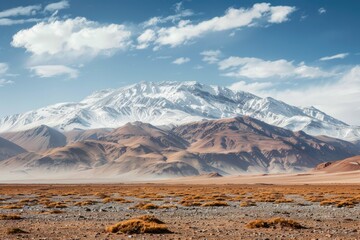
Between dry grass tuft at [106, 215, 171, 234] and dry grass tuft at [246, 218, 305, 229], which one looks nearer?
dry grass tuft at [106, 215, 171, 234]

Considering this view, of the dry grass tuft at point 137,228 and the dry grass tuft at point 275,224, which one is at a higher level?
the dry grass tuft at point 137,228

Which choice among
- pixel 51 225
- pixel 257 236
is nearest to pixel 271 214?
pixel 257 236

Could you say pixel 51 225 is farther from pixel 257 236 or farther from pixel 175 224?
pixel 257 236

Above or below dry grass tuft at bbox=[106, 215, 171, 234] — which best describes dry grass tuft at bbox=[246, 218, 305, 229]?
below

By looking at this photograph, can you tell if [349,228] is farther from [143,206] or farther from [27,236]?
[143,206]

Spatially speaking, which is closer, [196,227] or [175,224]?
[196,227]

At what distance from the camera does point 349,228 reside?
2188 cm

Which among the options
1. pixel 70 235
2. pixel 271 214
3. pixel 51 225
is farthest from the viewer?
pixel 271 214

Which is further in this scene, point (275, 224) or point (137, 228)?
point (275, 224)

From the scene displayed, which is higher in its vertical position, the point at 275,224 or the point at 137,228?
the point at 137,228

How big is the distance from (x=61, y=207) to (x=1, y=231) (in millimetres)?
18468

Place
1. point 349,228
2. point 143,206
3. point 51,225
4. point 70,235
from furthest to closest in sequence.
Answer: point 143,206 < point 51,225 < point 349,228 < point 70,235

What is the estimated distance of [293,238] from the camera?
18.2 metres

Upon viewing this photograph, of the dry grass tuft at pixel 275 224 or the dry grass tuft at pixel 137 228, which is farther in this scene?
the dry grass tuft at pixel 275 224
